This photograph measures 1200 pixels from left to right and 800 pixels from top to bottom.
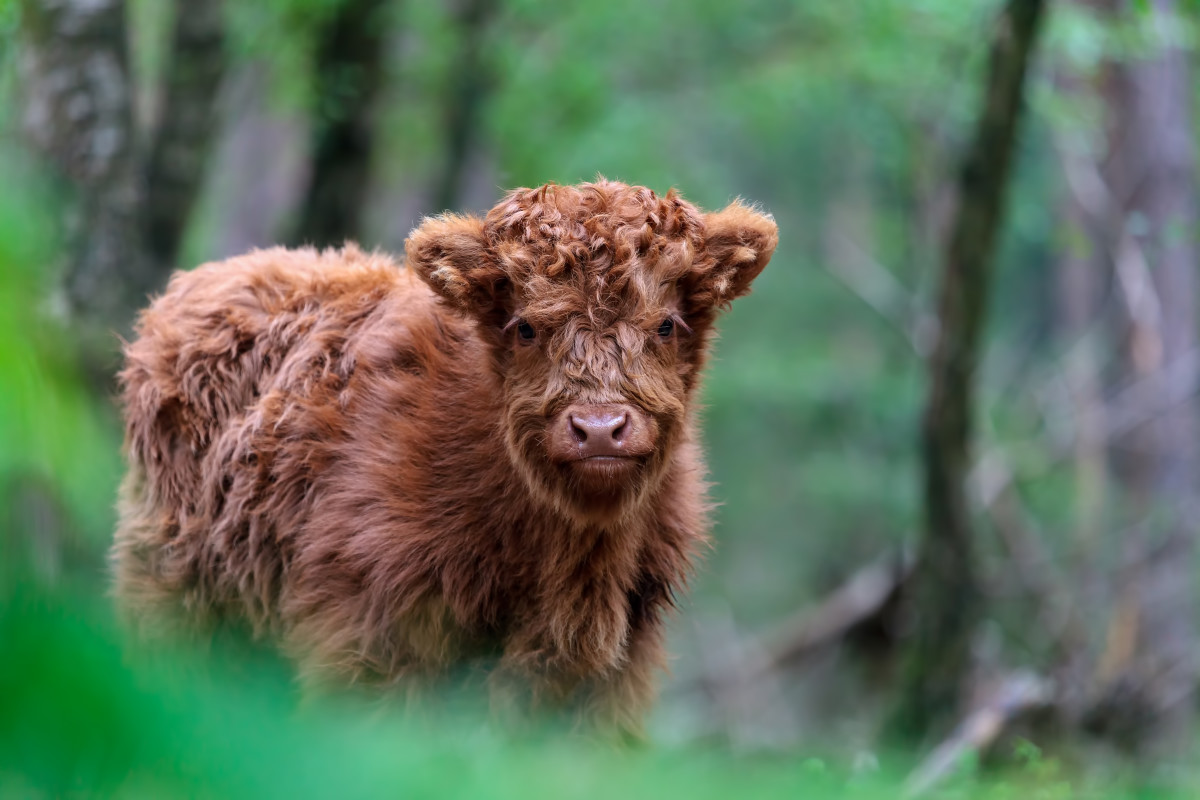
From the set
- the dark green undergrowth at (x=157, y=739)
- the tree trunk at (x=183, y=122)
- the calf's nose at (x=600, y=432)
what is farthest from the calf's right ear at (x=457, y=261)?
the tree trunk at (x=183, y=122)

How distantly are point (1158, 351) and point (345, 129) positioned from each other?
31.4 ft

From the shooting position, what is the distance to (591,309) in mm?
4547

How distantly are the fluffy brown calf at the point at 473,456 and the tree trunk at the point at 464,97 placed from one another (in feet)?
25.4

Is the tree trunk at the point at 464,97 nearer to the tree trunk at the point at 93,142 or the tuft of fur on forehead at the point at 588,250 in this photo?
the tree trunk at the point at 93,142

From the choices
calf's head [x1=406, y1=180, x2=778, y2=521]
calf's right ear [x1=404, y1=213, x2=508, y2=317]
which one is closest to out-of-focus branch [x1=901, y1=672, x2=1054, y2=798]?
calf's head [x1=406, y1=180, x2=778, y2=521]

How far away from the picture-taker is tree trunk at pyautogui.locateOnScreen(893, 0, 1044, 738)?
8945mm

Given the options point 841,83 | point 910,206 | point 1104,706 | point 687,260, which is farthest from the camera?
point 910,206

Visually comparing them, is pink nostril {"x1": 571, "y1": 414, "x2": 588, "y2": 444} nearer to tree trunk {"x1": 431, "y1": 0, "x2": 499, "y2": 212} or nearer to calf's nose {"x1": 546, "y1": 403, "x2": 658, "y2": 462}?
calf's nose {"x1": 546, "y1": 403, "x2": 658, "y2": 462}

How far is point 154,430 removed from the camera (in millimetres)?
5703

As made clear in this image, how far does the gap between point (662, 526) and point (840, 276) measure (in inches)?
578

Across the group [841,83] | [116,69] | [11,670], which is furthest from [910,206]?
[11,670]

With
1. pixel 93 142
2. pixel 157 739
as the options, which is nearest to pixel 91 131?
pixel 93 142

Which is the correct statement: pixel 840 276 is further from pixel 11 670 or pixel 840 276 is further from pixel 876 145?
pixel 11 670

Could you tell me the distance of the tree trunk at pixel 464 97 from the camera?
1280 centimetres
